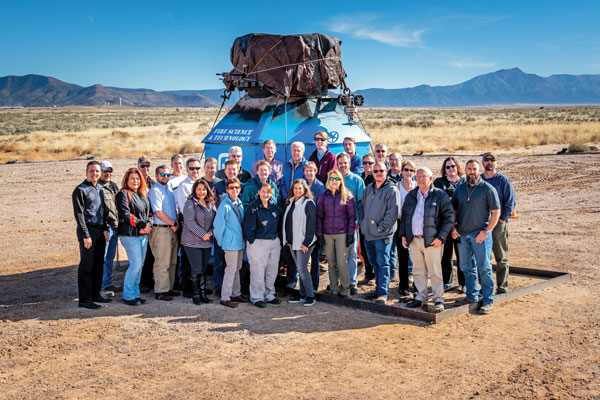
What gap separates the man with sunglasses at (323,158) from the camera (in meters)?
8.13

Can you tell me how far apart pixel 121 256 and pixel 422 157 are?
673 inches

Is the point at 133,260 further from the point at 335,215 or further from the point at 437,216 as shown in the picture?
the point at 437,216

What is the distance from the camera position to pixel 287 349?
5.89 m

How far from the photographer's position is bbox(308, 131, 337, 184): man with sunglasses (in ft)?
26.7

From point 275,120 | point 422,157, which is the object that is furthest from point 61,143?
point 275,120

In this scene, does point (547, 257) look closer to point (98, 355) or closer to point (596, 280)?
point (596, 280)

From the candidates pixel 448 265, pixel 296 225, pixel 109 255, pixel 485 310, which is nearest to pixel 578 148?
pixel 448 265

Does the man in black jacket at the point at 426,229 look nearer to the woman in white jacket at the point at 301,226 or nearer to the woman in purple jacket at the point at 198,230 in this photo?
the woman in white jacket at the point at 301,226

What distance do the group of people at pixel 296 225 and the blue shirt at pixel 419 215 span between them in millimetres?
12

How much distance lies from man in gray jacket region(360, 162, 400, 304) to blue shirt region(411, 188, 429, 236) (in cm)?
26

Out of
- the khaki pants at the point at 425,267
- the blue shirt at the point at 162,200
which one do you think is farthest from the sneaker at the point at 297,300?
the blue shirt at the point at 162,200

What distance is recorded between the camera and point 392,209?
7129mm

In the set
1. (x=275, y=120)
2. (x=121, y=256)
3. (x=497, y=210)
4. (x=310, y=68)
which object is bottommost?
(x=121, y=256)

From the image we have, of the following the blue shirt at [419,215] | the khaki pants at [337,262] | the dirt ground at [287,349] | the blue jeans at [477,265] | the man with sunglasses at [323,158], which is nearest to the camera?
the dirt ground at [287,349]
